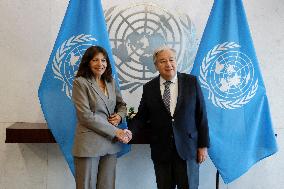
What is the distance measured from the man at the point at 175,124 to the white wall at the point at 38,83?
86cm

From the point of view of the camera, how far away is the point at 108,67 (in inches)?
85.2

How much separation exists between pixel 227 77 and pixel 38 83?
5.62 ft

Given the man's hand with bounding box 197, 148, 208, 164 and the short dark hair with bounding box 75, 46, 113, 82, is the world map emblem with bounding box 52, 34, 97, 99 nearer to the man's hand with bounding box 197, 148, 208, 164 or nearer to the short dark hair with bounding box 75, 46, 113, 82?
the short dark hair with bounding box 75, 46, 113, 82

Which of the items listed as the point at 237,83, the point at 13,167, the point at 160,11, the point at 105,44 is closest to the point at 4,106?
the point at 13,167

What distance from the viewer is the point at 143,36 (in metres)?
2.82

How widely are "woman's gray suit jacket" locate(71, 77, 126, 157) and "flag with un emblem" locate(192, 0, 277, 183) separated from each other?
2.98 ft

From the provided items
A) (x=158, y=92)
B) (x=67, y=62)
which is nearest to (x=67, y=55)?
(x=67, y=62)

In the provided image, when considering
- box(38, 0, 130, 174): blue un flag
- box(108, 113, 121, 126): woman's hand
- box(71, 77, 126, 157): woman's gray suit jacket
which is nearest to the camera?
box(71, 77, 126, 157): woman's gray suit jacket

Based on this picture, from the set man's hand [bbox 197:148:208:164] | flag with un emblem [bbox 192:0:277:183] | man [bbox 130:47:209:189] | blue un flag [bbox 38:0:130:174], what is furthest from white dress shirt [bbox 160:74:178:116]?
blue un flag [bbox 38:0:130:174]

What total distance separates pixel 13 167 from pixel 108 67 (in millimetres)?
1546

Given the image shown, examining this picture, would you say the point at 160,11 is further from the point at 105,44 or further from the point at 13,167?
the point at 13,167

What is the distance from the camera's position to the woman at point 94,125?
6.54ft

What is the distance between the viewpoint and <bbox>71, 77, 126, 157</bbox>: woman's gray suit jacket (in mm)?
1979

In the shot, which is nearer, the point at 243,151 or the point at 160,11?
the point at 243,151
